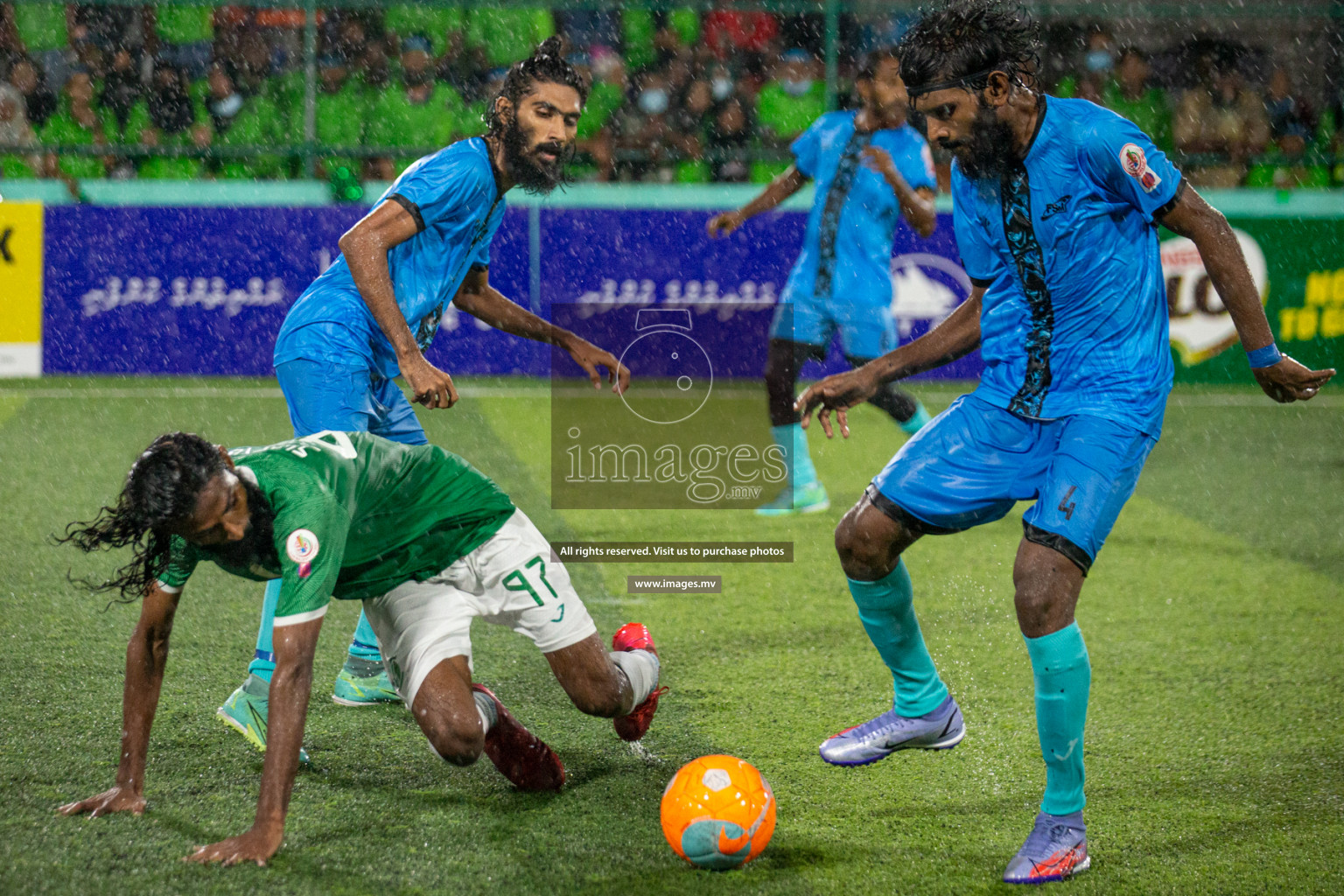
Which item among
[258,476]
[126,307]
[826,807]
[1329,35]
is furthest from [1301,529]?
[1329,35]

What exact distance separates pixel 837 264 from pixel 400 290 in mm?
3713

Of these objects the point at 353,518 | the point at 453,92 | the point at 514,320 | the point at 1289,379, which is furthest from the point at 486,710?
the point at 453,92

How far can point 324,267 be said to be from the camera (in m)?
11.2

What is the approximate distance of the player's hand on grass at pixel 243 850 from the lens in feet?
10.2

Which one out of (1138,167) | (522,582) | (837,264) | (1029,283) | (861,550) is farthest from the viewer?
(837,264)

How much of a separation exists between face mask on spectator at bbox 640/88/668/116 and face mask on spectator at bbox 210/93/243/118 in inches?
149

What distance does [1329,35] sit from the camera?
587 inches

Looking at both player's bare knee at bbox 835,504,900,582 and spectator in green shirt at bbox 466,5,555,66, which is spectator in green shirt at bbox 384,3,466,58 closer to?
spectator in green shirt at bbox 466,5,555,66

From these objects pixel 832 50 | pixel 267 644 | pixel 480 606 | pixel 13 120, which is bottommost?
pixel 267 644

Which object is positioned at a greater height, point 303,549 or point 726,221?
point 726,221

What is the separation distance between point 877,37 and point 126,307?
7454 millimetres

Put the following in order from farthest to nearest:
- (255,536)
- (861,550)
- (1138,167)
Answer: (861,550) < (1138,167) < (255,536)

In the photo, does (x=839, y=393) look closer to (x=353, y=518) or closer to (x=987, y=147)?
(x=987, y=147)

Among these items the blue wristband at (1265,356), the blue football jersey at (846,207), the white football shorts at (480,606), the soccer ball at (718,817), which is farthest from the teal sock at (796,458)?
the soccer ball at (718,817)
